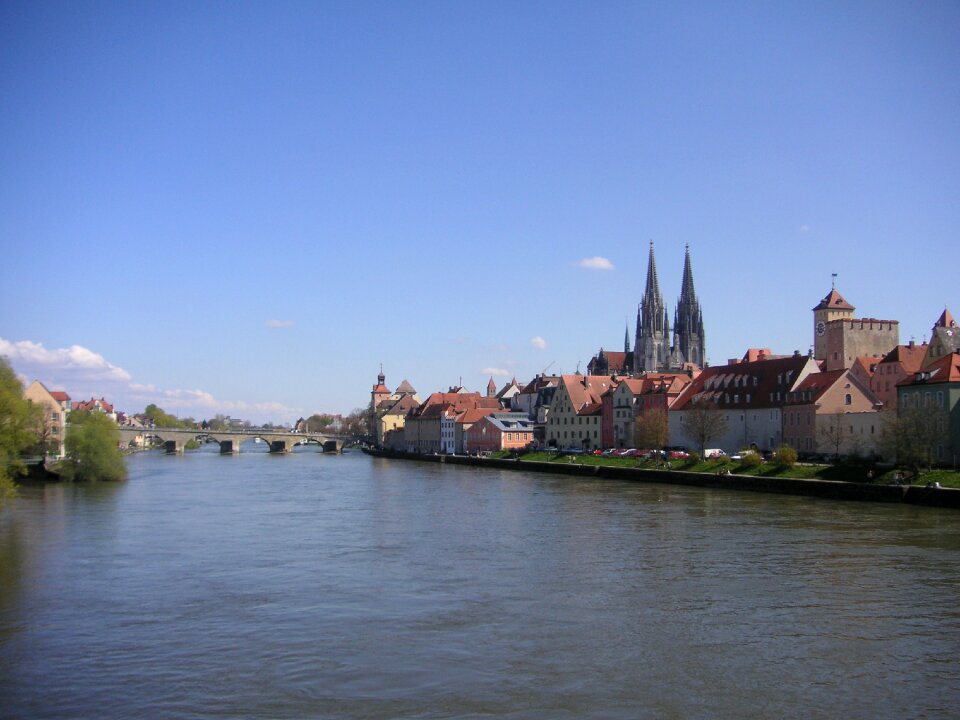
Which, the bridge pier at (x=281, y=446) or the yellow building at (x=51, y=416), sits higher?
the yellow building at (x=51, y=416)

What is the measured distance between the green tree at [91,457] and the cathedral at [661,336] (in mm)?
91742

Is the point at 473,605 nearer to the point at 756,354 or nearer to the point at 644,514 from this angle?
the point at 644,514

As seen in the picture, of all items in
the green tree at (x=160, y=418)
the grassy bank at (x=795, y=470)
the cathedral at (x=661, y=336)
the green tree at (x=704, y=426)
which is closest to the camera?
the grassy bank at (x=795, y=470)

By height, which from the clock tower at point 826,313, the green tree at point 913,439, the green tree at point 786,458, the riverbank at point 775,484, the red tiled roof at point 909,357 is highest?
the clock tower at point 826,313

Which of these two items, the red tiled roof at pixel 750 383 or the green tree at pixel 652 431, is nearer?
the red tiled roof at pixel 750 383

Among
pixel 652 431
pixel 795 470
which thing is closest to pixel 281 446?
pixel 652 431

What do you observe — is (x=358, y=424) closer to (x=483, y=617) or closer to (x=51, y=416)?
(x=51, y=416)

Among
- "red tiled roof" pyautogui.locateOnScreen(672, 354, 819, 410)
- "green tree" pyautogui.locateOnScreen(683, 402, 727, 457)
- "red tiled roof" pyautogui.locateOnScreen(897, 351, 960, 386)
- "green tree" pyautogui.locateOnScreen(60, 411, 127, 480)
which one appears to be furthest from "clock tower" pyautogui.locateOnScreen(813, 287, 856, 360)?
"green tree" pyautogui.locateOnScreen(60, 411, 127, 480)

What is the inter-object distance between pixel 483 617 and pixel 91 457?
47.2 m

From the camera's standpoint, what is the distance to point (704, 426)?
65.6m

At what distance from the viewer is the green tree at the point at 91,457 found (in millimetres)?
60312

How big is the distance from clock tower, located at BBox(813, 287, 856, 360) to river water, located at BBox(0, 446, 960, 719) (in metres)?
44.5

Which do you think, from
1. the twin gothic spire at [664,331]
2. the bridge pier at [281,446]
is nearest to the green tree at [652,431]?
the bridge pier at [281,446]

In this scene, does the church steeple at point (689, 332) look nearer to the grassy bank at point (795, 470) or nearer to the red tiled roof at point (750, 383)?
the red tiled roof at point (750, 383)
